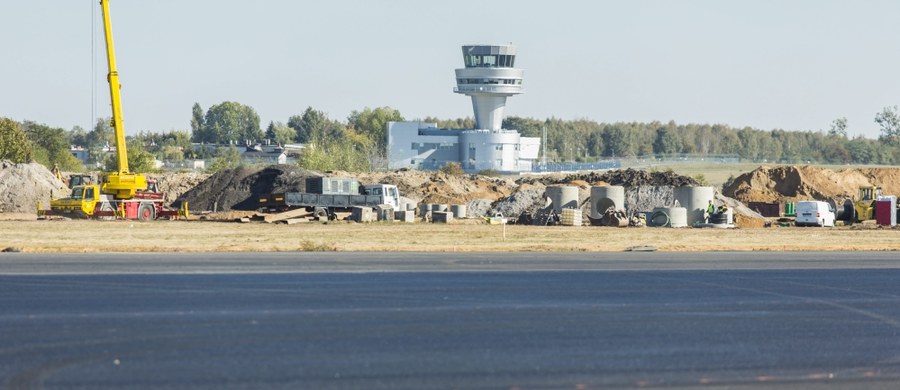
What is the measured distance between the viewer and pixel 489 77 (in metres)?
157

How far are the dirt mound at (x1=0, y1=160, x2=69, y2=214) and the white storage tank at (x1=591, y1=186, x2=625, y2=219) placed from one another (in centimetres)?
2990

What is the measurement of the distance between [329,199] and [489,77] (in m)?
98.2

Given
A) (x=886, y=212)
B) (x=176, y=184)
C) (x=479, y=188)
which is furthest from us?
(x=176, y=184)

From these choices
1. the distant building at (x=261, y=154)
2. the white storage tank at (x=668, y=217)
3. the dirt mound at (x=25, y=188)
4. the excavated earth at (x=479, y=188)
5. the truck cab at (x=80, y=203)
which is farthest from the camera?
the distant building at (x=261, y=154)

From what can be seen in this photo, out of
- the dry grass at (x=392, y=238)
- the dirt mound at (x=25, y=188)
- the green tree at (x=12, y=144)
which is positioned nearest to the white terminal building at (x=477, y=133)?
the green tree at (x=12, y=144)

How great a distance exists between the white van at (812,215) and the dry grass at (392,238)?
4.30 m

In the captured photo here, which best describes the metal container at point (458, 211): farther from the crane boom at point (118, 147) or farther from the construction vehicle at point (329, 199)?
the crane boom at point (118, 147)

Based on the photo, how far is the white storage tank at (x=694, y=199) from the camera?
6256 centimetres

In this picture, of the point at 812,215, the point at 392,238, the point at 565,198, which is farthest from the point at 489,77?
the point at 392,238

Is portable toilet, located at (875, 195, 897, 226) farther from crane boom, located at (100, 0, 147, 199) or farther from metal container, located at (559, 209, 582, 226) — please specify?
crane boom, located at (100, 0, 147, 199)

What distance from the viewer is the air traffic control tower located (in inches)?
6211

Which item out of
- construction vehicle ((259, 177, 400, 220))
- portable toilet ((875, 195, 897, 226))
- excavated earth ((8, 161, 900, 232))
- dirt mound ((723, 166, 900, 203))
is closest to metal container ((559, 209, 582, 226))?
excavated earth ((8, 161, 900, 232))

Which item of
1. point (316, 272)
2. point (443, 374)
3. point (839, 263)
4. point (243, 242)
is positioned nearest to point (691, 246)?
point (839, 263)

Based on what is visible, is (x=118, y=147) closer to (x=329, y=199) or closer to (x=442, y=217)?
(x=329, y=199)
